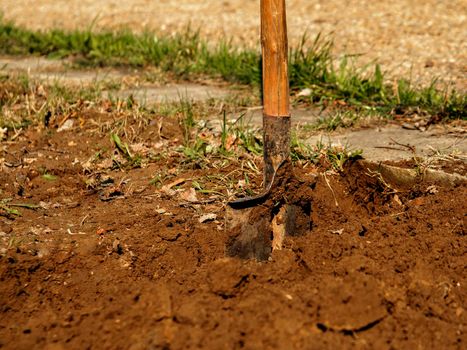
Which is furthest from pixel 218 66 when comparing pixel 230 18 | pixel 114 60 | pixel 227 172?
pixel 227 172

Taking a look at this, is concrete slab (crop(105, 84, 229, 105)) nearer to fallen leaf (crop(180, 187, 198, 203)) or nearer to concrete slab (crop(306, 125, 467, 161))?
concrete slab (crop(306, 125, 467, 161))

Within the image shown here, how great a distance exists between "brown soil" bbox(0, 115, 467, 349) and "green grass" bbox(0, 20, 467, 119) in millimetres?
1165

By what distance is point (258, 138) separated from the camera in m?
4.01

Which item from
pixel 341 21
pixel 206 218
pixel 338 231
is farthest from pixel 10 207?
pixel 341 21

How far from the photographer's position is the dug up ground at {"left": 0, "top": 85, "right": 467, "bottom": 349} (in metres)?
2.48

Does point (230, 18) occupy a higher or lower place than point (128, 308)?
higher

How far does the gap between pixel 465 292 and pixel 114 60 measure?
4047mm

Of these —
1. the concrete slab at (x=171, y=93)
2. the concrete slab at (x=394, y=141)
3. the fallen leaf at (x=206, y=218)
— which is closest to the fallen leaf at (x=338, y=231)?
the fallen leaf at (x=206, y=218)

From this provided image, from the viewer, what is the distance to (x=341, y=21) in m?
6.47

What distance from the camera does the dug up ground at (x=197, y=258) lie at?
2482 millimetres

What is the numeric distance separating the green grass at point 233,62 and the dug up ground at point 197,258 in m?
1.10

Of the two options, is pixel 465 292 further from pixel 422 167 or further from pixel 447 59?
pixel 447 59

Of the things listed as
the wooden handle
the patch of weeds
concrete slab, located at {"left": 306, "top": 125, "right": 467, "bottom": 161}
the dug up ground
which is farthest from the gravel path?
the patch of weeds

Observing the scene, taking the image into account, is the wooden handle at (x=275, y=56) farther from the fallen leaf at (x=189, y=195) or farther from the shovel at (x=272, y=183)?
the fallen leaf at (x=189, y=195)
